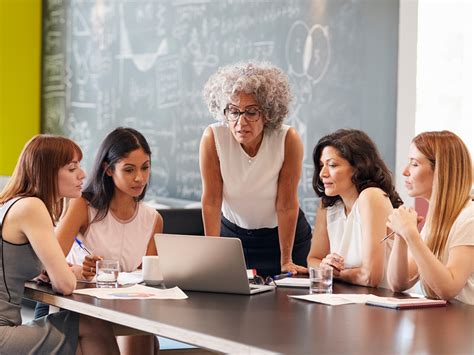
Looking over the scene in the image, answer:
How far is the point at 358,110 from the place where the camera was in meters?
4.45

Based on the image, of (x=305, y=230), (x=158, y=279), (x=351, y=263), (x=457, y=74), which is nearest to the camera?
(x=158, y=279)

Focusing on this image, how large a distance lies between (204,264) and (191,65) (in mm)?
3423

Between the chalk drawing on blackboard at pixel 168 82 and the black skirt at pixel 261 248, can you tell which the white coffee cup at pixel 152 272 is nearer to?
the black skirt at pixel 261 248

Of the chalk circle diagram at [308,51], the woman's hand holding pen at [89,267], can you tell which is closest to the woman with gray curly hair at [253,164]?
the woman's hand holding pen at [89,267]

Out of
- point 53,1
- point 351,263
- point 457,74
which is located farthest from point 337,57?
point 53,1

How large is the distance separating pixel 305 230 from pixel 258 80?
77 centimetres

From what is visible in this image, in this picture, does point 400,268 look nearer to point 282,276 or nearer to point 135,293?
point 282,276

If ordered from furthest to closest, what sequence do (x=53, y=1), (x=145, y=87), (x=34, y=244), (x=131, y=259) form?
(x=53, y=1), (x=145, y=87), (x=131, y=259), (x=34, y=244)

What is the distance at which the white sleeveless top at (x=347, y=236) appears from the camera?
2969 mm

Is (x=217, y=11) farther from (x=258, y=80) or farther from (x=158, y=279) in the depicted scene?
(x=158, y=279)

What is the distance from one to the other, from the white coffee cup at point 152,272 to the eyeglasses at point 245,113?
2.44ft

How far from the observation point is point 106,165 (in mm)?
3207

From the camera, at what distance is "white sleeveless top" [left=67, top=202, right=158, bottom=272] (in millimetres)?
3178

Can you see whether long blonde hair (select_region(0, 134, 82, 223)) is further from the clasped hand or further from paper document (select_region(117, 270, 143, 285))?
the clasped hand
